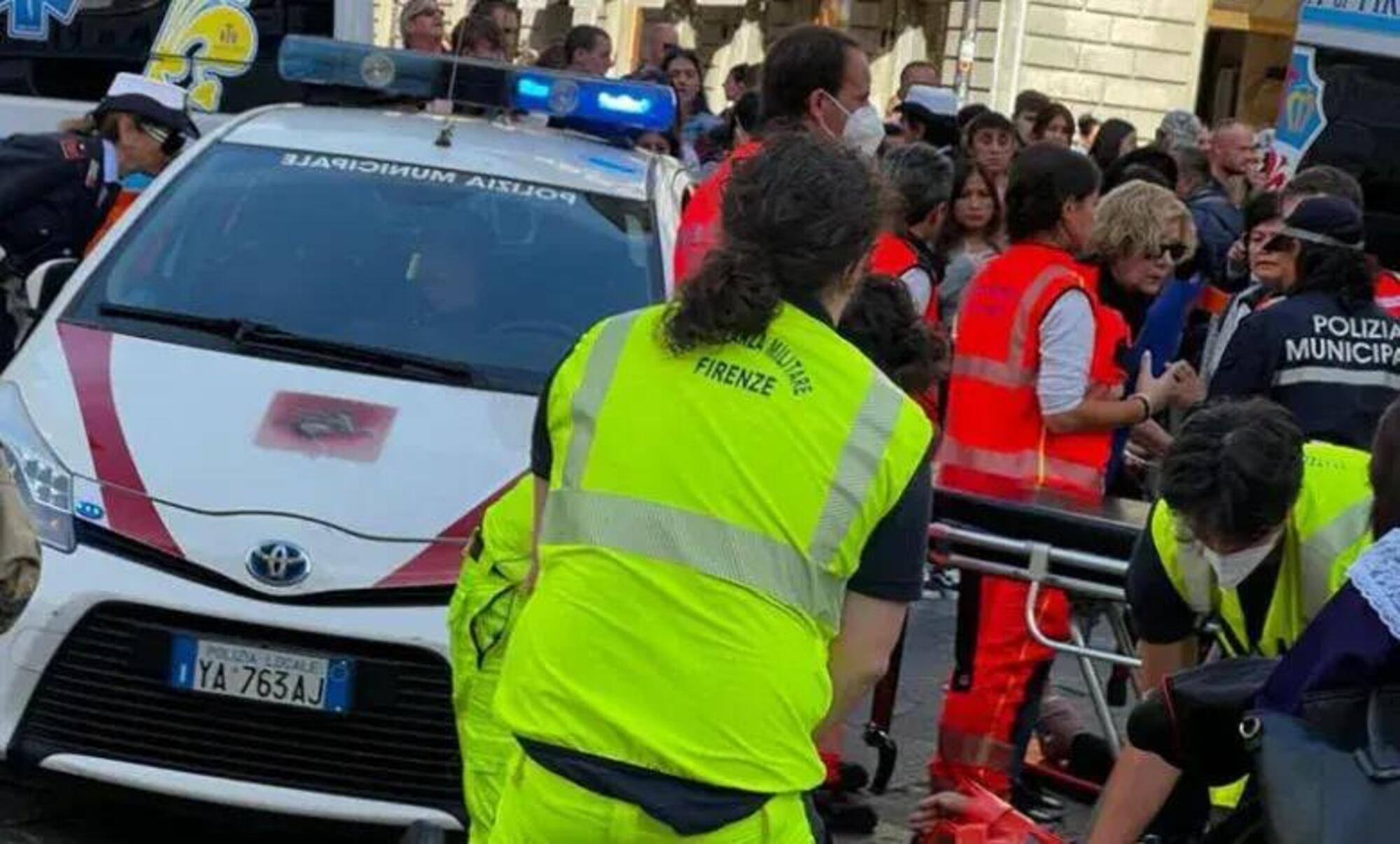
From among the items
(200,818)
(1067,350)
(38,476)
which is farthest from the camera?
(1067,350)

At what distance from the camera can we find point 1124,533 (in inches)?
213

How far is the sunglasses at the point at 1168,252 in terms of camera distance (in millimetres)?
7203

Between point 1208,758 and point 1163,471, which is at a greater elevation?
point 1163,471

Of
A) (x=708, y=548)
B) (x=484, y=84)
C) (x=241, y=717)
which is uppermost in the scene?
(x=484, y=84)

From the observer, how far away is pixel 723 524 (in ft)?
10.7

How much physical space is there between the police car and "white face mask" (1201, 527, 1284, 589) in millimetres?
1926

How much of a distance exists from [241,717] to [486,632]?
164cm

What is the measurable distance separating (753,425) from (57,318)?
363 centimetres

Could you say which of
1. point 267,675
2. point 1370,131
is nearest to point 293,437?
point 267,675

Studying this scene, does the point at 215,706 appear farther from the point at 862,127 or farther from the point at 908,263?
the point at 908,263

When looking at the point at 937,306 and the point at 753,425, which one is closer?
the point at 753,425

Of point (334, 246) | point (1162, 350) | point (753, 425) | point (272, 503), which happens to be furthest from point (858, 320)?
point (1162, 350)

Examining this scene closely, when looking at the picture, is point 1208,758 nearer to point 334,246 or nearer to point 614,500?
point 614,500

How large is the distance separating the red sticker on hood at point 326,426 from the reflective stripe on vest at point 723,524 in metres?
2.59
